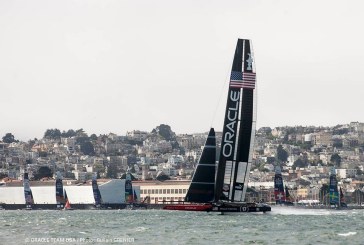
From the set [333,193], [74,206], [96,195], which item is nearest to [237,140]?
[333,193]

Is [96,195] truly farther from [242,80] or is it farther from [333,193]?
[242,80]

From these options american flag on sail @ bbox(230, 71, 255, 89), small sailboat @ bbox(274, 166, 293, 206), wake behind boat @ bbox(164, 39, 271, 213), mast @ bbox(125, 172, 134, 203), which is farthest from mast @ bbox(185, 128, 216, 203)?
mast @ bbox(125, 172, 134, 203)

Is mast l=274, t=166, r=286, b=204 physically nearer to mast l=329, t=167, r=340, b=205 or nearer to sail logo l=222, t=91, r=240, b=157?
mast l=329, t=167, r=340, b=205

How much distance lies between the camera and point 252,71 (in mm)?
89625

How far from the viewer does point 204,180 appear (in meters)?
97.2

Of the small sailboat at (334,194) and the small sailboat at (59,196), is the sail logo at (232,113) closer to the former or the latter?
the small sailboat at (334,194)

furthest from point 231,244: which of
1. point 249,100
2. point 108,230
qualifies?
point 249,100

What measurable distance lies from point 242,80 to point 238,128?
3038 millimetres

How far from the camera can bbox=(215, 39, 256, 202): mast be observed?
8931 centimetres

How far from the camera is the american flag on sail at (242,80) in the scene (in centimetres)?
8931

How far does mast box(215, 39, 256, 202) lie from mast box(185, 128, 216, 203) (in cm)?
462

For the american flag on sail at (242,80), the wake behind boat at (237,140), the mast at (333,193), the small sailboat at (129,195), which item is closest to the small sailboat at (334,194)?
the mast at (333,193)

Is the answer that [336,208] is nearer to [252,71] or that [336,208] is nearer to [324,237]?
[252,71]

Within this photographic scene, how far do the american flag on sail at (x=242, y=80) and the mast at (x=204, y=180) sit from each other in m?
9.66
